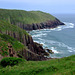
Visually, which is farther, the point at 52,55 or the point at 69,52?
the point at 69,52

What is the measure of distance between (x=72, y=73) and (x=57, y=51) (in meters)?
41.6

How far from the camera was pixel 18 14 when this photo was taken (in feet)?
403

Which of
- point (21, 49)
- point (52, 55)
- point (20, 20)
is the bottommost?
point (52, 55)

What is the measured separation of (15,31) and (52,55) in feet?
63.4

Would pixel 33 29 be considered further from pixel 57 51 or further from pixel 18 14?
pixel 57 51

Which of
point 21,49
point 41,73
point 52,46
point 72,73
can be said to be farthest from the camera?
point 52,46

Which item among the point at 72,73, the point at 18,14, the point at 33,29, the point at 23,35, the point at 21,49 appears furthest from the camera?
the point at 18,14

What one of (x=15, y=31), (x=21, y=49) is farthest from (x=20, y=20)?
→ (x=21, y=49)

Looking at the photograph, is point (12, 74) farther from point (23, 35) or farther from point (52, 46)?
point (52, 46)

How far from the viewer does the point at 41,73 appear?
1538cm

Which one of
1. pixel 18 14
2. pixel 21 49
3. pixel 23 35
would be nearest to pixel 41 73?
pixel 21 49

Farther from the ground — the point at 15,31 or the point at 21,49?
the point at 15,31

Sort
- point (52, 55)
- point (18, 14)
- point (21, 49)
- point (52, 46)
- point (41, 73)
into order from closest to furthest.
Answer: point (41, 73) < point (21, 49) < point (52, 55) < point (52, 46) < point (18, 14)

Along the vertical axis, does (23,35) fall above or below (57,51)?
above
